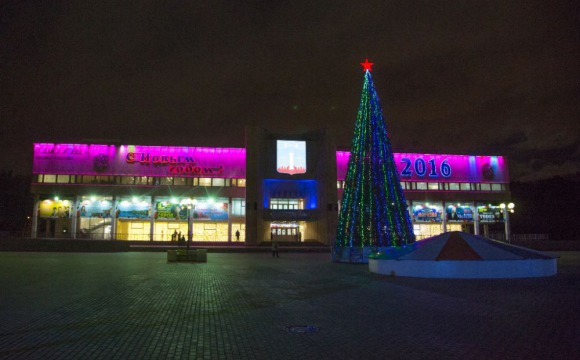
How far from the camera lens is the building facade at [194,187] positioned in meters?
50.1

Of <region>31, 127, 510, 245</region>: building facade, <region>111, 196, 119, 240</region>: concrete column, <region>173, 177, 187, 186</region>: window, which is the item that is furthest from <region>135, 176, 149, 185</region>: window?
Result: <region>173, 177, 187, 186</region>: window

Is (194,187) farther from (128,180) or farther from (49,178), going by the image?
(49,178)

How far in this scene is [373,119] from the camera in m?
23.8

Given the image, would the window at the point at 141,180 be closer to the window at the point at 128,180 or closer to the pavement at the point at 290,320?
the window at the point at 128,180

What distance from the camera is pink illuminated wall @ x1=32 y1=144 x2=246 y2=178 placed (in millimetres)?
51062

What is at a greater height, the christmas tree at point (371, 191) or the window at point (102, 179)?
the window at point (102, 179)

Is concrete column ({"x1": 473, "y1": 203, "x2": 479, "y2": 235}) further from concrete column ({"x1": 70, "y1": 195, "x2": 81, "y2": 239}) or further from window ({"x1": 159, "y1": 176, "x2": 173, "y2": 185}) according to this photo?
concrete column ({"x1": 70, "y1": 195, "x2": 81, "y2": 239})

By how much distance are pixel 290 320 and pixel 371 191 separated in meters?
15.4

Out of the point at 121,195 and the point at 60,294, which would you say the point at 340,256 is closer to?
the point at 60,294

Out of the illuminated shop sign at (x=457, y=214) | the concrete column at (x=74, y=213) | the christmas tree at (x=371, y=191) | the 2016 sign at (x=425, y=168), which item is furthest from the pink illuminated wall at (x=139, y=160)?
the christmas tree at (x=371, y=191)

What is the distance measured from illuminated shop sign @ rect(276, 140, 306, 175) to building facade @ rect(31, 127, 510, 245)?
0.12 meters

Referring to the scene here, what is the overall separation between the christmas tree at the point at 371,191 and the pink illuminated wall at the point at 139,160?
30.0 m

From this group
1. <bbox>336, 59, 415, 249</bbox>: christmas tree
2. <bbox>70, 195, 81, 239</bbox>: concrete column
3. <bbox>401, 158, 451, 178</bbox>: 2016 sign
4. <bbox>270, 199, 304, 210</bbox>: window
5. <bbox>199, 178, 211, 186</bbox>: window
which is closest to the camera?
<bbox>336, 59, 415, 249</bbox>: christmas tree

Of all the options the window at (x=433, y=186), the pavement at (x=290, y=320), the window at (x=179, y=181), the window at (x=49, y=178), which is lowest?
the pavement at (x=290, y=320)
